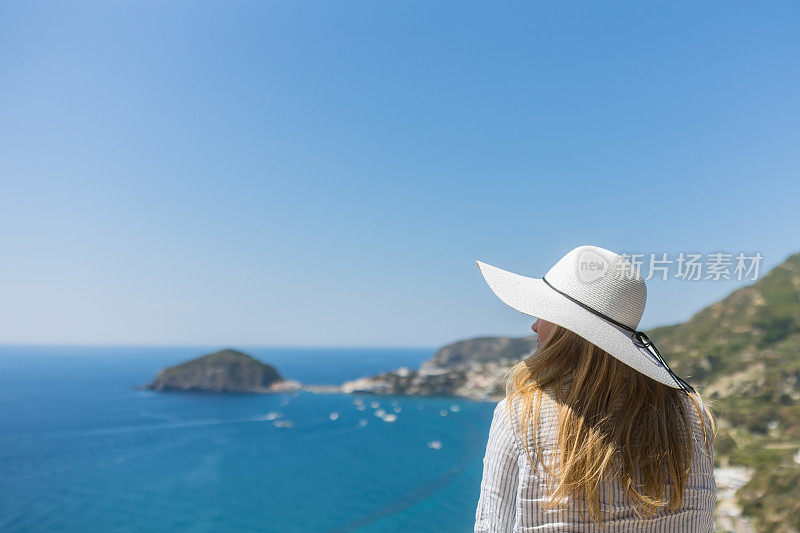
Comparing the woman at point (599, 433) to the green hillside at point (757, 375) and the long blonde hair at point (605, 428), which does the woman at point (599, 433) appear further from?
the green hillside at point (757, 375)

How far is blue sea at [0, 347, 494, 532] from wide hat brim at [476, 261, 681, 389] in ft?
69.2

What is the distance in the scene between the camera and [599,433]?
62 cm

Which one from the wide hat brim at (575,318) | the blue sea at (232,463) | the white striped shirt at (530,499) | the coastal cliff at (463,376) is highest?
the wide hat brim at (575,318)

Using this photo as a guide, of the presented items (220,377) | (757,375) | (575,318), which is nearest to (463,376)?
(220,377)

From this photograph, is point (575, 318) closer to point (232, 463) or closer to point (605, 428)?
point (605, 428)

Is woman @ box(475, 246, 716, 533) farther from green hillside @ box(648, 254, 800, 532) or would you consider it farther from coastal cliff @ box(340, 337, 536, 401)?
coastal cliff @ box(340, 337, 536, 401)

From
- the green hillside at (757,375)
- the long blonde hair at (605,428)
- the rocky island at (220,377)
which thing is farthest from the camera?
the rocky island at (220,377)

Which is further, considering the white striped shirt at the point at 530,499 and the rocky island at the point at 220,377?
the rocky island at the point at 220,377

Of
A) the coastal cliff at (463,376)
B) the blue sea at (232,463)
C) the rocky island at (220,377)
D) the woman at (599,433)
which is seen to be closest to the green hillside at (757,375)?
the blue sea at (232,463)

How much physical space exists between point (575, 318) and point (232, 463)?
3186cm

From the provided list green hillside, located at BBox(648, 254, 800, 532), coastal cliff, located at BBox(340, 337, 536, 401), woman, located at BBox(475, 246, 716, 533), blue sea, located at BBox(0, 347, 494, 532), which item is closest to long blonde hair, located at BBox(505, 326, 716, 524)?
woman, located at BBox(475, 246, 716, 533)

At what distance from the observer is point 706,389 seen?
2942 centimetres

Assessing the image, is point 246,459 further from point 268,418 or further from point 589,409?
point 589,409

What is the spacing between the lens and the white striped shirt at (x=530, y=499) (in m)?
0.61
